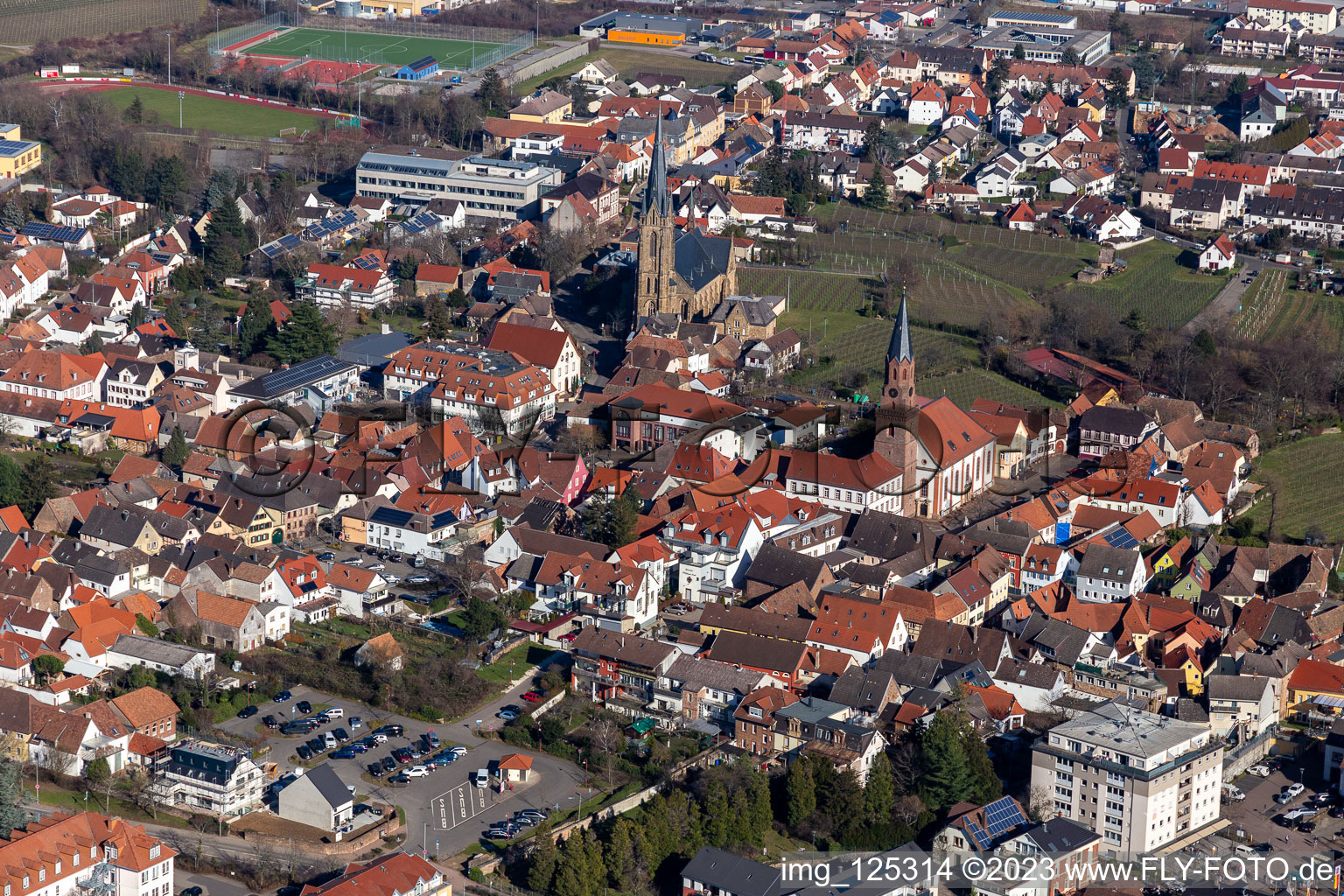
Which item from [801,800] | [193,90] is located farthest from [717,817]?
[193,90]

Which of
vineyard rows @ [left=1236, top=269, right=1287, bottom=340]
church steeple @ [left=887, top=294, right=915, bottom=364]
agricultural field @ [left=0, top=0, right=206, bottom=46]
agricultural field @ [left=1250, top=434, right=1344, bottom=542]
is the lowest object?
agricultural field @ [left=1250, top=434, right=1344, bottom=542]

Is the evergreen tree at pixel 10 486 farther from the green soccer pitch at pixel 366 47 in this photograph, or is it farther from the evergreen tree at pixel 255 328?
the green soccer pitch at pixel 366 47

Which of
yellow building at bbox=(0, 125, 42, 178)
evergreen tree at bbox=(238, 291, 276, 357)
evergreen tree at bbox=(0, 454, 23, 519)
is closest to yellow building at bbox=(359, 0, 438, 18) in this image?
yellow building at bbox=(0, 125, 42, 178)

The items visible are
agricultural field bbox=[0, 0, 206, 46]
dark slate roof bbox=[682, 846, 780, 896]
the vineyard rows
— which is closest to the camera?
dark slate roof bbox=[682, 846, 780, 896]

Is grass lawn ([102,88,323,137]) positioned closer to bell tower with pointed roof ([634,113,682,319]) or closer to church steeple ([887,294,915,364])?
bell tower with pointed roof ([634,113,682,319])

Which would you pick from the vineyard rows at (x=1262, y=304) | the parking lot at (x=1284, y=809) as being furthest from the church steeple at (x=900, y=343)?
the vineyard rows at (x=1262, y=304)

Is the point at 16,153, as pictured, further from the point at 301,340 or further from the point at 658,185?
the point at 658,185
